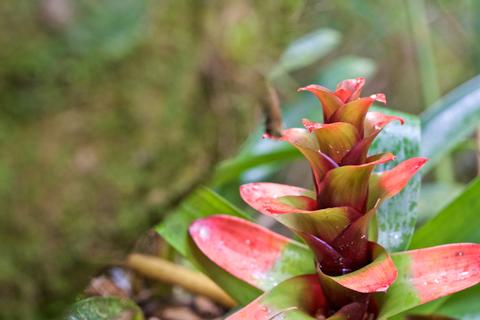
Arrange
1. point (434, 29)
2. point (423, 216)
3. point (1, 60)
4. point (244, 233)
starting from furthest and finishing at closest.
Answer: point (434, 29), point (423, 216), point (244, 233), point (1, 60)

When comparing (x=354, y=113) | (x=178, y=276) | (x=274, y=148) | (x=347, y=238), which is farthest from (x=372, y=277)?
(x=274, y=148)

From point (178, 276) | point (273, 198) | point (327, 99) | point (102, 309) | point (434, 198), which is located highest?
point (327, 99)

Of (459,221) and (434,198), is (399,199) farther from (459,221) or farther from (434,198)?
(434,198)

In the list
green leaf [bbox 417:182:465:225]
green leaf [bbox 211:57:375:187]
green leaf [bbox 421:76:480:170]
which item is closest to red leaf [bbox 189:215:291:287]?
green leaf [bbox 211:57:375:187]

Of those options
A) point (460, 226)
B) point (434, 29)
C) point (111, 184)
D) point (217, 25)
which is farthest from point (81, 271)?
point (434, 29)

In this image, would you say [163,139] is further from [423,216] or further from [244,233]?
[423,216]

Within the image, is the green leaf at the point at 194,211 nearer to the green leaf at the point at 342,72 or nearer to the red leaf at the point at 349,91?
the red leaf at the point at 349,91

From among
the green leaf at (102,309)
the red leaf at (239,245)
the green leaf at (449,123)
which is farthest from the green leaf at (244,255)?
the green leaf at (449,123)
